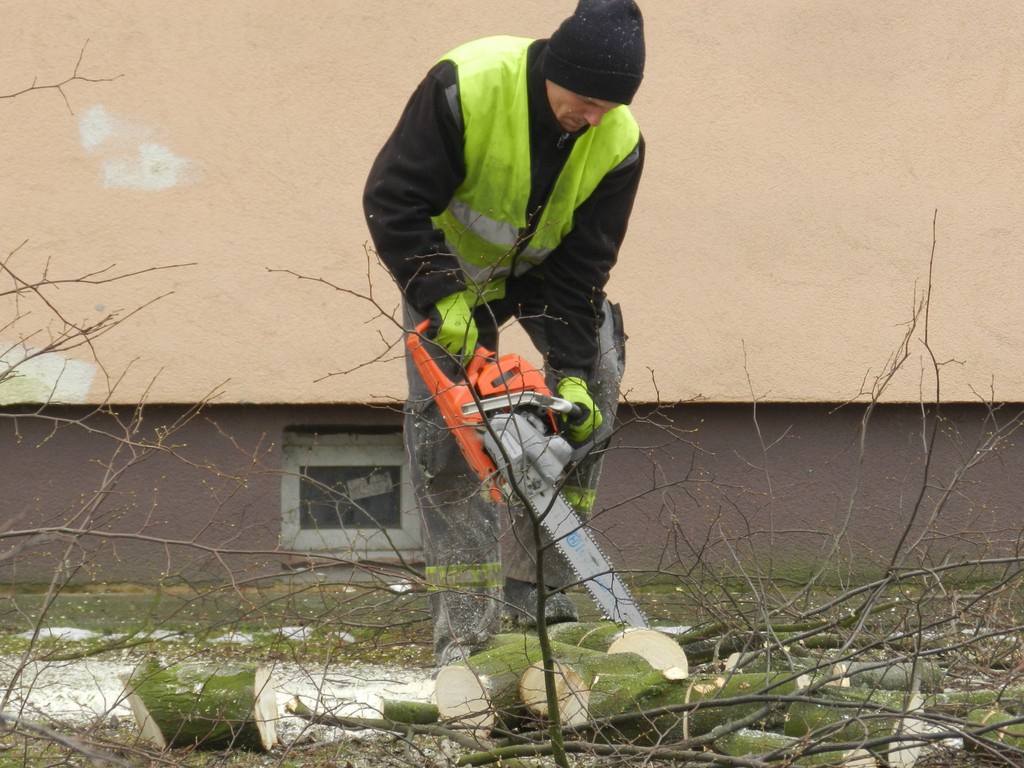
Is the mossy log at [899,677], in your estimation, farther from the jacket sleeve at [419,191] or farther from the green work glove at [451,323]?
the jacket sleeve at [419,191]

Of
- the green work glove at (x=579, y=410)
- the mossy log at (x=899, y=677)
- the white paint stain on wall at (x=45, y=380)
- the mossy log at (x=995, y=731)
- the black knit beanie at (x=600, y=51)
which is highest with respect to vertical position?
the black knit beanie at (x=600, y=51)

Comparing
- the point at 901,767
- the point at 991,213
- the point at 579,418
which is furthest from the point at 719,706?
the point at 991,213

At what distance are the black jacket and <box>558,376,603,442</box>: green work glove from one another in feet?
0.44

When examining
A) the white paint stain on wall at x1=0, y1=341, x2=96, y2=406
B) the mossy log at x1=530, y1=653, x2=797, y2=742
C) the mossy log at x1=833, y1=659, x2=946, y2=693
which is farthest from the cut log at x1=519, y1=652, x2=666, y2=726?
the white paint stain on wall at x1=0, y1=341, x2=96, y2=406

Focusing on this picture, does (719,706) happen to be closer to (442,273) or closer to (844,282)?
(442,273)

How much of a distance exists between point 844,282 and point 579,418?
2.03m

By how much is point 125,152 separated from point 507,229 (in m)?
1.81

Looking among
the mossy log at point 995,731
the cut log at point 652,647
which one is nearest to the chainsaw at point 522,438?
the cut log at point 652,647

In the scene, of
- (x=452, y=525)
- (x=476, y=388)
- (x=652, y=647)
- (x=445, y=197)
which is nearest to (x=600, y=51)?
(x=445, y=197)

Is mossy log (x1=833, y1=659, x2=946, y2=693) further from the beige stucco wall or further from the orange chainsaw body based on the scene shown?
the beige stucco wall

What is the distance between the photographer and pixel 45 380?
452cm

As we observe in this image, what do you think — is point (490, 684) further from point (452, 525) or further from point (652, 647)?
point (452, 525)

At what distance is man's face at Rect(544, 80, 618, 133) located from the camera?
325 centimetres

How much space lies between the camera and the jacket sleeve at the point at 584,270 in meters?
3.64
